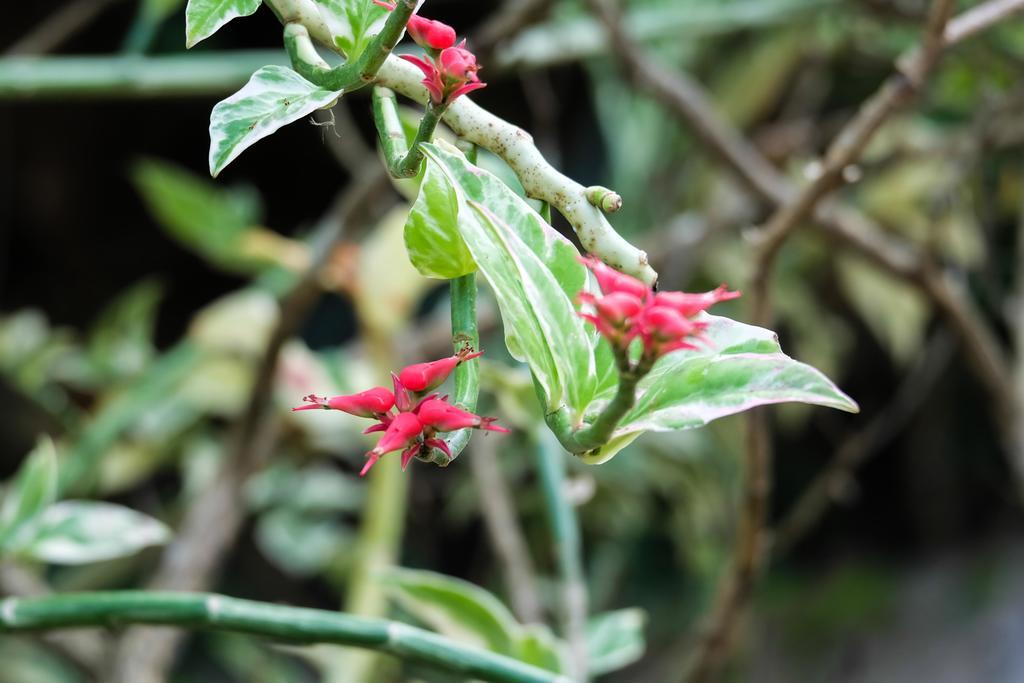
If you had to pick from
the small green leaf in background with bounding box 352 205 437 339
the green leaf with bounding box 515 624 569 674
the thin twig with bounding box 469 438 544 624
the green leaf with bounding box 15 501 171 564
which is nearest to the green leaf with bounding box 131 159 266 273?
the small green leaf in background with bounding box 352 205 437 339

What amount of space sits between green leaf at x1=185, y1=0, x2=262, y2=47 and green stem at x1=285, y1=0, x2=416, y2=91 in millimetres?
11

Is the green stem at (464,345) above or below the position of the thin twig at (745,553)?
below

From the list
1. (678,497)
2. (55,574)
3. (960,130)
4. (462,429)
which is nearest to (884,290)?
(960,130)

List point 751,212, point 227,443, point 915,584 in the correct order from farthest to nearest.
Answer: point 915,584 < point 751,212 < point 227,443

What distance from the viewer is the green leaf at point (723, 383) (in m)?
0.20

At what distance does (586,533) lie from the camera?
1283 mm

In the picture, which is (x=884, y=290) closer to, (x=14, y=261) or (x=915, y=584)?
(x=915, y=584)

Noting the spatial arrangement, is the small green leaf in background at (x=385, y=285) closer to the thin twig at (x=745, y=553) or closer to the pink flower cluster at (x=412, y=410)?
the thin twig at (x=745, y=553)

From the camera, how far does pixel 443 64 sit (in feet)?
0.68

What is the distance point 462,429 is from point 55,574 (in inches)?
46.6

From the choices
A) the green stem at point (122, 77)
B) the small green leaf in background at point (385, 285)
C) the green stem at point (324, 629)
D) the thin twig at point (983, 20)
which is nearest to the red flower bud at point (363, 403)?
the green stem at point (324, 629)

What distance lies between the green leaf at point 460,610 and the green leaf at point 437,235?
1.00 feet

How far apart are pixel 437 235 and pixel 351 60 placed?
0.05 m

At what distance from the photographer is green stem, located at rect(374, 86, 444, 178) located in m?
0.21
